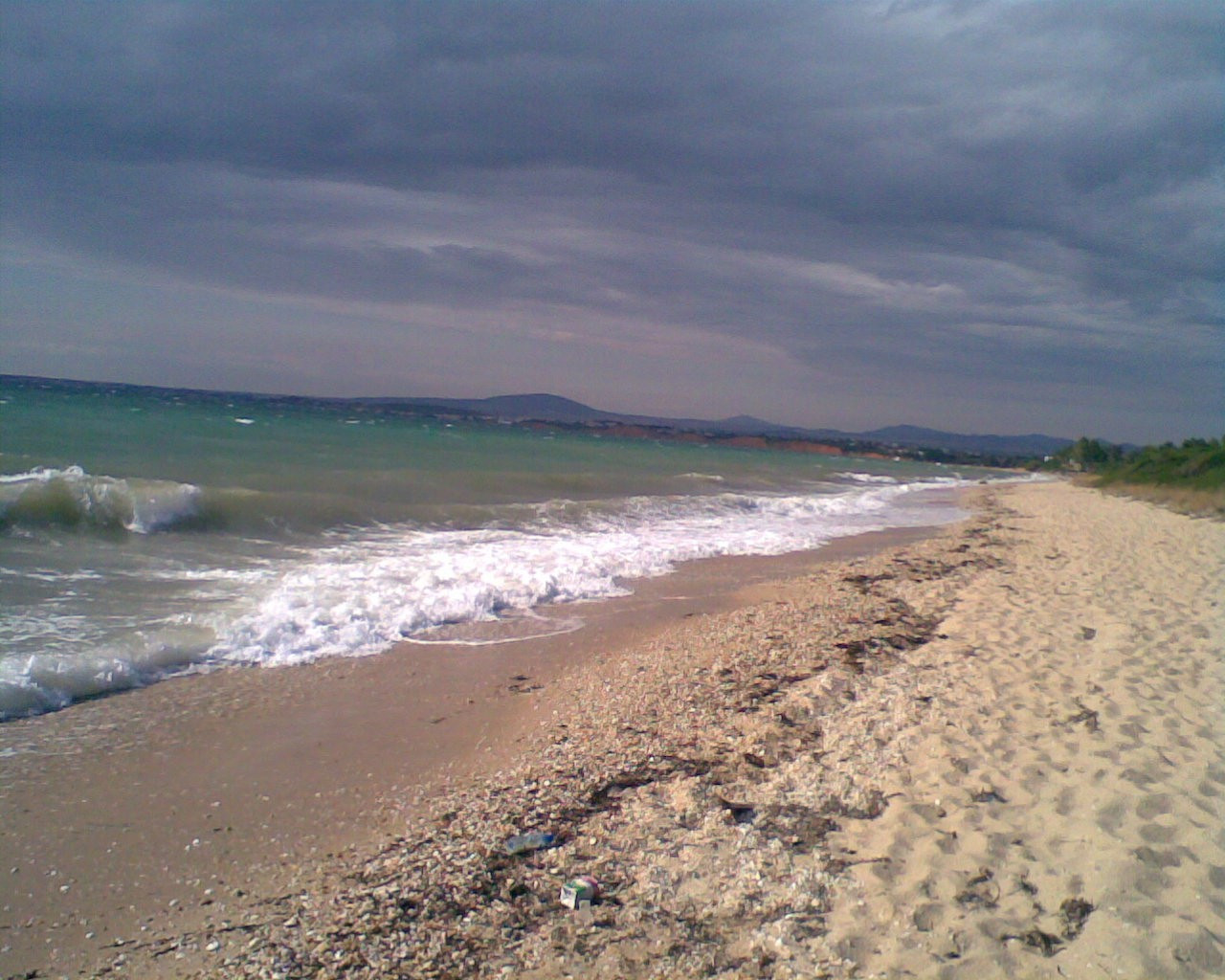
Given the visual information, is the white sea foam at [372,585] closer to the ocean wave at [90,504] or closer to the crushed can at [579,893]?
the ocean wave at [90,504]

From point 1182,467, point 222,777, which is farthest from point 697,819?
point 1182,467

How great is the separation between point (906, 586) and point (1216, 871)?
24.7ft

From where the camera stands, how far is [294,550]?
469 inches

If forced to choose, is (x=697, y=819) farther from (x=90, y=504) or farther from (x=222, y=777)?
(x=90, y=504)

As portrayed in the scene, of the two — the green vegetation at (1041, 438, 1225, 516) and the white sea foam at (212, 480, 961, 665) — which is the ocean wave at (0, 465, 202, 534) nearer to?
the white sea foam at (212, 480, 961, 665)

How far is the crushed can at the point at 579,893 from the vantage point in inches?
133

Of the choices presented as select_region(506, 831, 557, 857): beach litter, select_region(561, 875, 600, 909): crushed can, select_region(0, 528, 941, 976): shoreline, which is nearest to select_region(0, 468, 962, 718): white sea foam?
select_region(0, 528, 941, 976): shoreline

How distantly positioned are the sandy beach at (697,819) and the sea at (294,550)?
0.82 metres

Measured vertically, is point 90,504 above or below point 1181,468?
below

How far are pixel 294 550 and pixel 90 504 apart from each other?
3539 millimetres

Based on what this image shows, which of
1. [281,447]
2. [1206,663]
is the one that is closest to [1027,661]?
[1206,663]

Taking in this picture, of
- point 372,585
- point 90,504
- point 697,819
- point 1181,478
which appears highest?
point 1181,478

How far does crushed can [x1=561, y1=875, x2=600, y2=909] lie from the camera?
3377 mm

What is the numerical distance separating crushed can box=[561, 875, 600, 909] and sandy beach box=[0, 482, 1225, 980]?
0.05 meters
